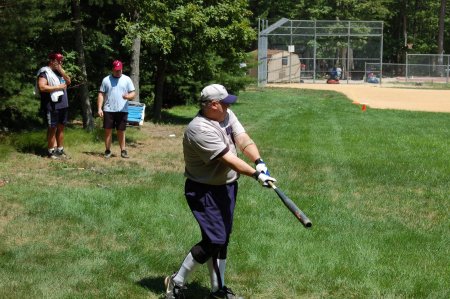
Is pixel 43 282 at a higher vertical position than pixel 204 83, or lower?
lower

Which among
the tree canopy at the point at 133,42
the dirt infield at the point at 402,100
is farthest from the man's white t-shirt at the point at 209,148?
the dirt infield at the point at 402,100

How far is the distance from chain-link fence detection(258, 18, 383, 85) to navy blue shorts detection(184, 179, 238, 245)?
38613mm

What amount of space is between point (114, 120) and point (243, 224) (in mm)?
5145

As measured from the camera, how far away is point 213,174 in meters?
4.70

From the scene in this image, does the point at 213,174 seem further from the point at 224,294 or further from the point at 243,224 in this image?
the point at 243,224

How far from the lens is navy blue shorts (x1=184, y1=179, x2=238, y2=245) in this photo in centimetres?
468

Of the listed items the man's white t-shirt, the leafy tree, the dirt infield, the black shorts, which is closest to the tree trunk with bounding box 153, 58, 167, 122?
the leafy tree

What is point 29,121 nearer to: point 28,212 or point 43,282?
point 28,212

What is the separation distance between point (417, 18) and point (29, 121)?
5930 centimetres

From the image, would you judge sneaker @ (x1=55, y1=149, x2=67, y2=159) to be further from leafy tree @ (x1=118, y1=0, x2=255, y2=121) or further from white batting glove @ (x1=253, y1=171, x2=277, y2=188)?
white batting glove @ (x1=253, y1=171, x2=277, y2=188)

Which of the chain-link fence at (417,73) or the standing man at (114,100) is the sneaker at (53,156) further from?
the chain-link fence at (417,73)

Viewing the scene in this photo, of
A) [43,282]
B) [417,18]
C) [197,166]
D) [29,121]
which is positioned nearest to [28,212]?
[43,282]

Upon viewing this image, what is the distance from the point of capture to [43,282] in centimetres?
516

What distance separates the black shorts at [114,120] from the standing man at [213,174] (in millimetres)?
6708
